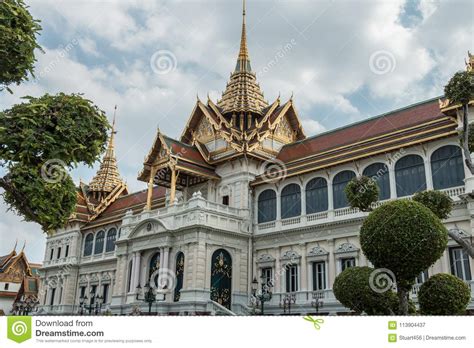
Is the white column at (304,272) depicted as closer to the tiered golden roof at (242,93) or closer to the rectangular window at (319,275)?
the rectangular window at (319,275)

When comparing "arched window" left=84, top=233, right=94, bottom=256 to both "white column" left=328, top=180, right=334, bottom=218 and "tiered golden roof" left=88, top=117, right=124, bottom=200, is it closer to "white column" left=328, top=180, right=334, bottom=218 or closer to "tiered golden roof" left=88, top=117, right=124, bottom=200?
"tiered golden roof" left=88, top=117, right=124, bottom=200

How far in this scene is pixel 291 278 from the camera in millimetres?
26469

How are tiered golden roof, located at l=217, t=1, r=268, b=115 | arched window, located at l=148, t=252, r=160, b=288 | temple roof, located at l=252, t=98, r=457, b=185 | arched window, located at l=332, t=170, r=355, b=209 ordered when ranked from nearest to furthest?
temple roof, located at l=252, t=98, r=457, b=185 < arched window, located at l=332, t=170, r=355, b=209 < arched window, located at l=148, t=252, r=160, b=288 < tiered golden roof, located at l=217, t=1, r=268, b=115

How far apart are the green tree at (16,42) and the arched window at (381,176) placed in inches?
672

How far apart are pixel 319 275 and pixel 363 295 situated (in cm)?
1391

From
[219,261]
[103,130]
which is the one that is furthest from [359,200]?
[219,261]

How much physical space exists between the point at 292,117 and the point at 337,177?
34.2 feet

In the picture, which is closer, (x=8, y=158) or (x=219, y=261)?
(x=8, y=158)

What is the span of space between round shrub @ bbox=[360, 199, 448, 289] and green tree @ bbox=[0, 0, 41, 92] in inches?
375

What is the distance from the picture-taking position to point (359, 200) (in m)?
14.3

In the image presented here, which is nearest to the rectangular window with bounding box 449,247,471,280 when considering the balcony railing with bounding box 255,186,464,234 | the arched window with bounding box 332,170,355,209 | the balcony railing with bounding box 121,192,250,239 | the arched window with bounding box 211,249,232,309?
the balcony railing with bounding box 255,186,464,234

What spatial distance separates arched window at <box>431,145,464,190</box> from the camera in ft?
69.8
